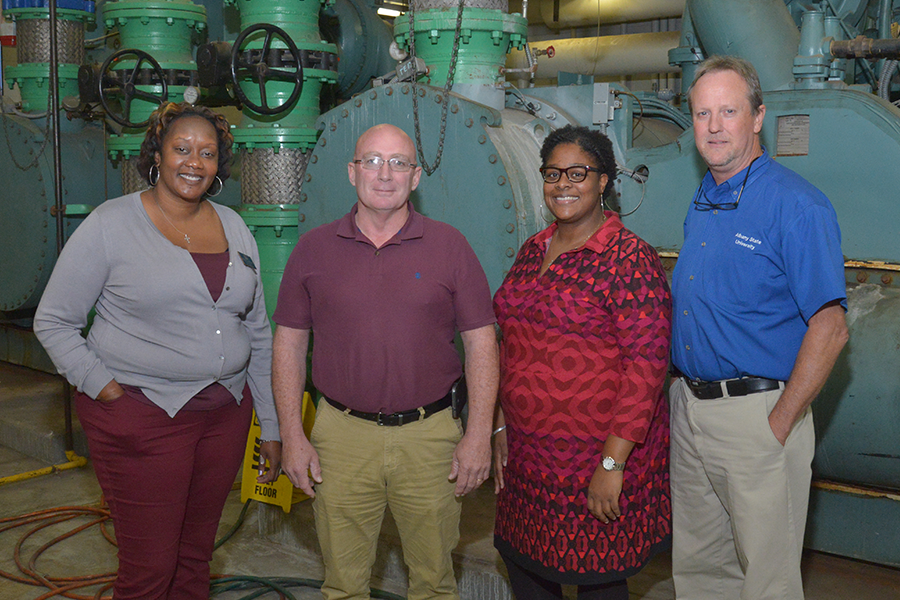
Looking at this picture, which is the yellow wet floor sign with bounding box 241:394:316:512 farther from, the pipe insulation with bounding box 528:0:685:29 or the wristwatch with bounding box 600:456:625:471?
the pipe insulation with bounding box 528:0:685:29

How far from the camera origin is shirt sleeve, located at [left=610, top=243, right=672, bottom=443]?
6.48ft

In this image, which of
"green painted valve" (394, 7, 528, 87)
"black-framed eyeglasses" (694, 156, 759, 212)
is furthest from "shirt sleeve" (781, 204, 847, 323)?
"green painted valve" (394, 7, 528, 87)

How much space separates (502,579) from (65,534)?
1.94m

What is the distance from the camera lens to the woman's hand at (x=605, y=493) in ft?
6.53

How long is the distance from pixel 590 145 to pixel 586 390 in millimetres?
606

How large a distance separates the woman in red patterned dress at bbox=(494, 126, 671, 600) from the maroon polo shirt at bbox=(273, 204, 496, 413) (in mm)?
156

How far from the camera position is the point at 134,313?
84.7 inches

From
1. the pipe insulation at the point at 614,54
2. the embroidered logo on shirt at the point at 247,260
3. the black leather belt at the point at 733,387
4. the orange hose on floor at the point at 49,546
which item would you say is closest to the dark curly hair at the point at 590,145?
the black leather belt at the point at 733,387

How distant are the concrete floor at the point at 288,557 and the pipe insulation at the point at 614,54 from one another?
3.82 m

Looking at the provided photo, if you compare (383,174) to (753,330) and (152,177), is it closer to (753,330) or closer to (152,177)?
(152,177)

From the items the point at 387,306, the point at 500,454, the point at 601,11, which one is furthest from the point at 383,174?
the point at 601,11

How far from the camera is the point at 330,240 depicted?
2172mm

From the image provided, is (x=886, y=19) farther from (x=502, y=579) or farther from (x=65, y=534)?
(x=65, y=534)

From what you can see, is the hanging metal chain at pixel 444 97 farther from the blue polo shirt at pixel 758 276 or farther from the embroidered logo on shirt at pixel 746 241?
the embroidered logo on shirt at pixel 746 241
